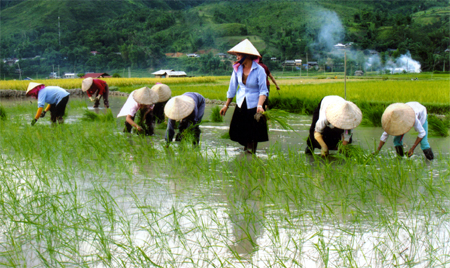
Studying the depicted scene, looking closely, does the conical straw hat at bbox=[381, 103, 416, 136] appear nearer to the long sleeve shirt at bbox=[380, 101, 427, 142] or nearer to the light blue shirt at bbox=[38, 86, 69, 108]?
the long sleeve shirt at bbox=[380, 101, 427, 142]

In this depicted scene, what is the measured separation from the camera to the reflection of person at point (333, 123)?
159 inches

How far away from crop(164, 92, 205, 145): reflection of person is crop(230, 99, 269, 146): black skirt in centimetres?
51

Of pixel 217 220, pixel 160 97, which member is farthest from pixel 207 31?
pixel 217 220

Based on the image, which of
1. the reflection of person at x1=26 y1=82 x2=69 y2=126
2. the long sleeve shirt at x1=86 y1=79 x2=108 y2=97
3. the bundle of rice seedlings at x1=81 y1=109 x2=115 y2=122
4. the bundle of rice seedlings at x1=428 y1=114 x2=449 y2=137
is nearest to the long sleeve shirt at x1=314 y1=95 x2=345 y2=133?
the bundle of rice seedlings at x1=428 y1=114 x2=449 y2=137

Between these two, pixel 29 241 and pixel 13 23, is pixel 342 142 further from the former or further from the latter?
pixel 13 23

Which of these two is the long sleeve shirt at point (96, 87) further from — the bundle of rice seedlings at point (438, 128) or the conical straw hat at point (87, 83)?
the bundle of rice seedlings at point (438, 128)

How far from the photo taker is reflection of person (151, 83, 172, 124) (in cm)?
640

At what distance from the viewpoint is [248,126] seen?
192 inches

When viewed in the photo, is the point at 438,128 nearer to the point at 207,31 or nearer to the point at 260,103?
the point at 260,103

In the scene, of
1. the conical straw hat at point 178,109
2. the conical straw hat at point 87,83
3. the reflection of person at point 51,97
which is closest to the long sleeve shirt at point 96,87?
the conical straw hat at point 87,83

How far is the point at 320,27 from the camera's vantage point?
8031 cm

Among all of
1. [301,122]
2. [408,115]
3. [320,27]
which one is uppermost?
[320,27]

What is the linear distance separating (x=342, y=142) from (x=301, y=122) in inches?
162

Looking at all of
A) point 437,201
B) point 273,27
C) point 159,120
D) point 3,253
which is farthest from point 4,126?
point 273,27
